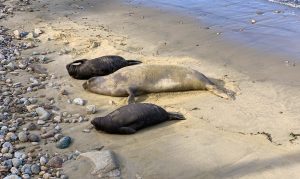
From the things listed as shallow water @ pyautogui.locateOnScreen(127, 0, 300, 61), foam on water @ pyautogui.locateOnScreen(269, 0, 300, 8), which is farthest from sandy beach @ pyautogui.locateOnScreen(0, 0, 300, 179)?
foam on water @ pyautogui.locateOnScreen(269, 0, 300, 8)

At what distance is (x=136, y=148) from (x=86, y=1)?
9348 mm

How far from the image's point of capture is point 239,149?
5.39 metres

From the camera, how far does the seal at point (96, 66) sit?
8.10 metres

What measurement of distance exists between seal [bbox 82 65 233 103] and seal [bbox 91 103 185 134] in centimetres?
96

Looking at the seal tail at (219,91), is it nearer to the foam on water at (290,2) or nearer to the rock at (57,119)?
the rock at (57,119)

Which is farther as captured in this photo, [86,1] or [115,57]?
[86,1]

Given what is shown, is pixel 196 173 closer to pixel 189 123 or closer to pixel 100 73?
pixel 189 123

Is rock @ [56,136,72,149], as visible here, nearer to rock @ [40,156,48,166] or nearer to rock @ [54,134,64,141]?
rock @ [54,134,64,141]

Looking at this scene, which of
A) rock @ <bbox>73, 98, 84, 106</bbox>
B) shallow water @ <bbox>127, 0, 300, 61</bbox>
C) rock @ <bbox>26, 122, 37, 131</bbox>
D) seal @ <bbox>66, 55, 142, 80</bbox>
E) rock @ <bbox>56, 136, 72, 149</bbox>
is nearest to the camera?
rock @ <bbox>56, 136, 72, 149</bbox>

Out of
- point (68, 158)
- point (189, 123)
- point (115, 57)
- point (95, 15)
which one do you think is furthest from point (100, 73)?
point (95, 15)

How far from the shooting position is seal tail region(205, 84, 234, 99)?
6996 millimetres

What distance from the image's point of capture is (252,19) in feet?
35.7

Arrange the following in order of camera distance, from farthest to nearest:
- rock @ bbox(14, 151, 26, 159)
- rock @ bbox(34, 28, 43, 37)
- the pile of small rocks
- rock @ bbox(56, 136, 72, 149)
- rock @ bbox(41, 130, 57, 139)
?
1. rock @ bbox(34, 28, 43, 37)
2. rock @ bbox(41, 130, 57, 139)
3. rock @ bbox(56, 136, 72, 149)
4. rock @ bbox(14, 151, 26, 159)
5. the pile of small rocks

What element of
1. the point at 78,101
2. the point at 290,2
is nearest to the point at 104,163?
the point at 78,101
